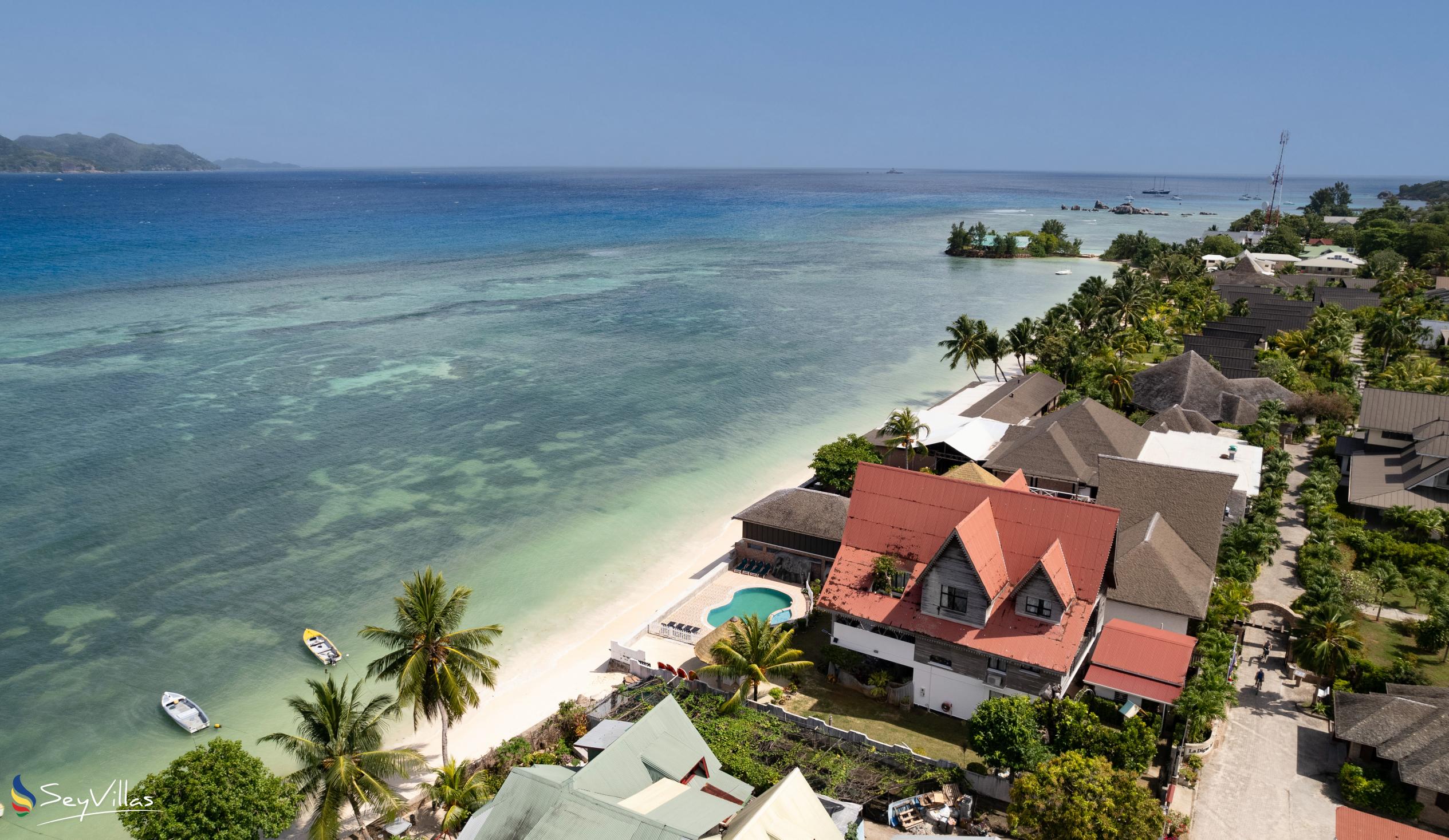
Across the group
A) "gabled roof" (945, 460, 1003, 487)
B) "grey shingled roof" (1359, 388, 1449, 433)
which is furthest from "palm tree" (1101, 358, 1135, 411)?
"gabled roof" (945, 460, 1003, 487)

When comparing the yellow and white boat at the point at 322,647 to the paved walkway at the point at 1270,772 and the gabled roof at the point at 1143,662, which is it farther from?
the paved walkway at the point at 1270,772

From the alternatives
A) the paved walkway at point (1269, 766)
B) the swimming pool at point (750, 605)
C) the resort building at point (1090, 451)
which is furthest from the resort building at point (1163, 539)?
the swimming pool at point (750, 605)

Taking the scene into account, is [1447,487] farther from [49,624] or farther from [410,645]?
[49,624]

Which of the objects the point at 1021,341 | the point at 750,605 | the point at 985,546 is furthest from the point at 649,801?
the point at 1021,341

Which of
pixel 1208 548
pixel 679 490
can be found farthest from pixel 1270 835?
pixel 679 490

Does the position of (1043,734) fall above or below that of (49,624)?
above
